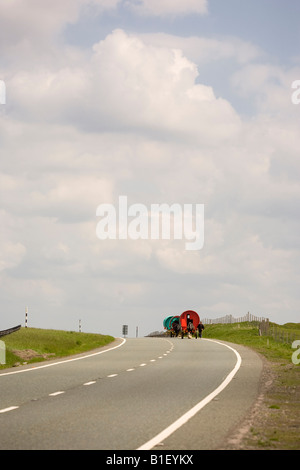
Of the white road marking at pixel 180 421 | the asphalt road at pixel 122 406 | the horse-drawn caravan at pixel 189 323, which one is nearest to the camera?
the white road marking at pixel 180 421

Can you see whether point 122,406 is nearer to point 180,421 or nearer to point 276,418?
point 180,421

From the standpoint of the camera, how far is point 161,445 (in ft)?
33.4

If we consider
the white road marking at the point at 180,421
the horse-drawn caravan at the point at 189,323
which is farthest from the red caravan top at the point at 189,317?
the white road marking at the point at 180,421

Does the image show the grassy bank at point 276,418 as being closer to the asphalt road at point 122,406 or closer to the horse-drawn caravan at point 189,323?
the asphalt road at point 122,406

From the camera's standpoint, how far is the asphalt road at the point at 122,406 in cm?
1072

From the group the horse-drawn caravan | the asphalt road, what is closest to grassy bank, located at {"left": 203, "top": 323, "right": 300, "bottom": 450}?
the asphalt road

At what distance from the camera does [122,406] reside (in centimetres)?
1473

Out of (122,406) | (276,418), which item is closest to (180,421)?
(276,418)

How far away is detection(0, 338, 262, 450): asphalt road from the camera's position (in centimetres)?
1072

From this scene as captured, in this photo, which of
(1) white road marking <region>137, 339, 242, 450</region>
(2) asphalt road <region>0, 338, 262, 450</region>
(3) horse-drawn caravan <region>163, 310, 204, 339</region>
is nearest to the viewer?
(1) white road marking <region>137, 339, 242, 450</region>

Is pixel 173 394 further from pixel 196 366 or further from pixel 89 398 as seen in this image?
pixel 196 366

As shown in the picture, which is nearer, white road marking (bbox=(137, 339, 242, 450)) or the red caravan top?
white road marking (bbox=(137, 339, 242, 450))

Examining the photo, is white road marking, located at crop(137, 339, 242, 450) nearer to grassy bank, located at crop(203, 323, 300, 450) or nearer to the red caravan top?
grassy bank, located at crop(203, 323, 300, 450)
